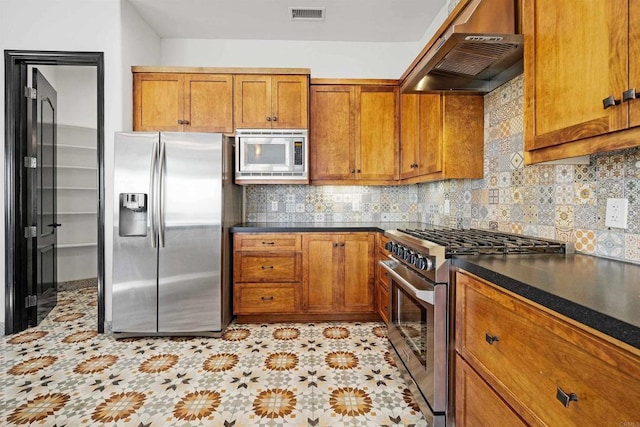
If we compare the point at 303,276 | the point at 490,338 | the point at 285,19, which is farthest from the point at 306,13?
the point at 490,338

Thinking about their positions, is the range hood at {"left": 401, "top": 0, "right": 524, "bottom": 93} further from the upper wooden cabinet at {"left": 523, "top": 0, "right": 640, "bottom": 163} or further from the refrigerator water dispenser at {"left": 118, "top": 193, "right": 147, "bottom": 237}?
the refrigerator water dispenser at {"left": 118, "top": 193, "right": 147, "bottom": 237}

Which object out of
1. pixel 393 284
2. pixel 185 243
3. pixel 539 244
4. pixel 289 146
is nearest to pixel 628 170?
pixel 539 244

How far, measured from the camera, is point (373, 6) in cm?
296

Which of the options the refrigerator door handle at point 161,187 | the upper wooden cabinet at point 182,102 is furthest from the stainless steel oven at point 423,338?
the upper wooden cabinet at point 182,102

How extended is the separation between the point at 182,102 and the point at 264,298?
78.6 inches

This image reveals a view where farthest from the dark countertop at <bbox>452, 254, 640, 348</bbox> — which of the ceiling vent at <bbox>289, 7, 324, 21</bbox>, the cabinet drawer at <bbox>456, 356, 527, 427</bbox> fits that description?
the ceiling vent at <bbox>289, 7, 324, 21</bbox>

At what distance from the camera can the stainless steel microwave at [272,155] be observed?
306 centimetres

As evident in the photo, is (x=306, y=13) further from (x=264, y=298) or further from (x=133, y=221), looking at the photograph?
(x=264, y=298)

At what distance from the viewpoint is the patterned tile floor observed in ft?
5.68

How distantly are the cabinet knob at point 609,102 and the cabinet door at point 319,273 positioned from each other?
2.21m

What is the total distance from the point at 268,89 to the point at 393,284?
7.03 feet

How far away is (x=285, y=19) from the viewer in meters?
3.16

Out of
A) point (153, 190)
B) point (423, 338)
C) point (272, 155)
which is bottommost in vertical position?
point (423, 338)

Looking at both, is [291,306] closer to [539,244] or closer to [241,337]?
[241,337]
